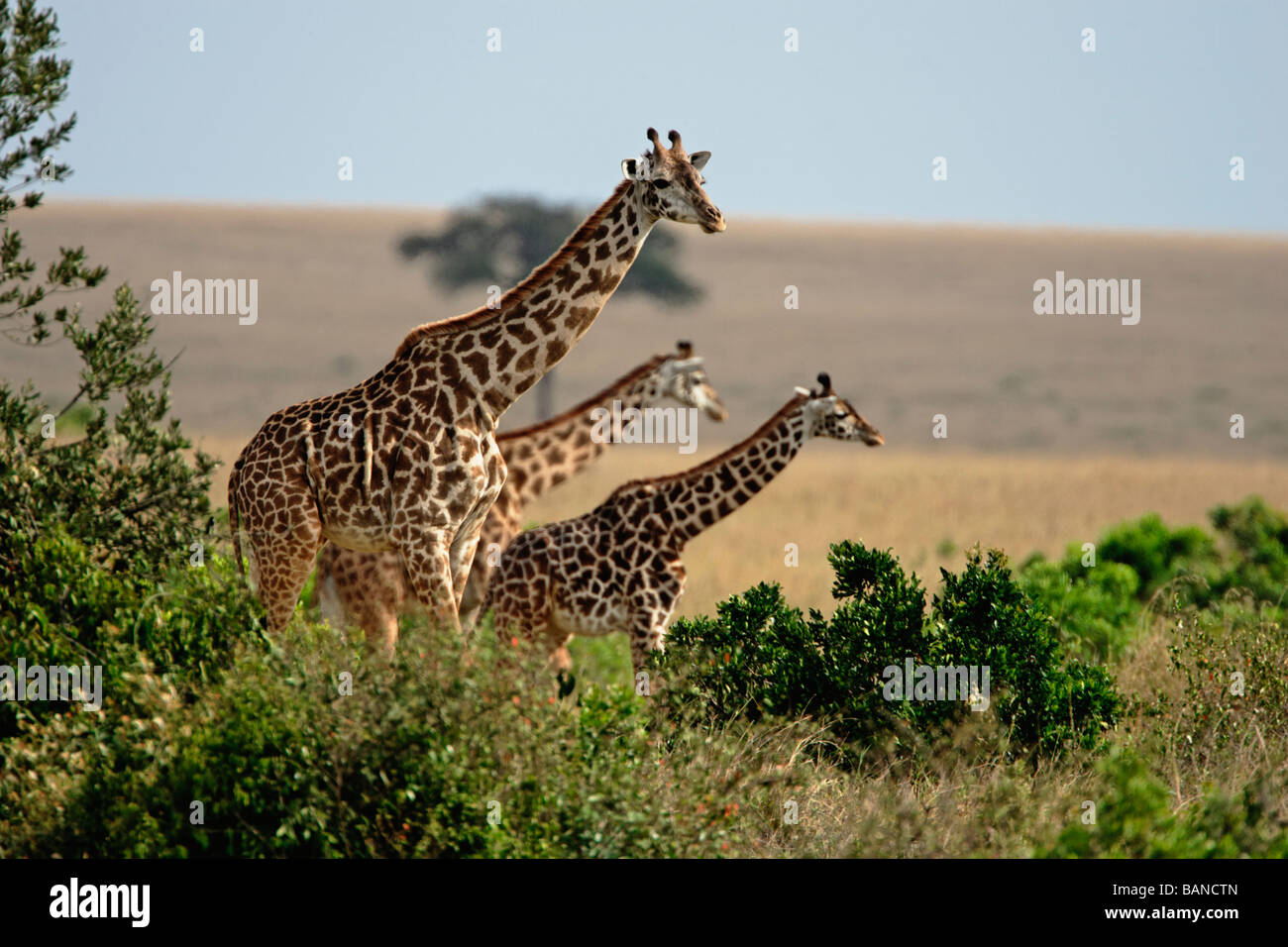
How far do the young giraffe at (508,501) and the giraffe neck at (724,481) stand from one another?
115cm

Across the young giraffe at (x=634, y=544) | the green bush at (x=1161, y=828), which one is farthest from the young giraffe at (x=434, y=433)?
the green bush at (x=1161, y=828)

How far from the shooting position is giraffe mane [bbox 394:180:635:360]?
8789mm

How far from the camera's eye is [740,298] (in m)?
87.7

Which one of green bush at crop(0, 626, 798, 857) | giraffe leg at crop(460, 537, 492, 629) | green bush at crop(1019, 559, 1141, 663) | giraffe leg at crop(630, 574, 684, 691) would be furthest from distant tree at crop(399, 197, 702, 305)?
green bush at crop(0, 626, 798, 857)

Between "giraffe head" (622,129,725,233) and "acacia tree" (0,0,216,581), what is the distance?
4053 millimetres

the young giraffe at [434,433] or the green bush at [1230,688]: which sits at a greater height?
the young giraffe at [434,433]

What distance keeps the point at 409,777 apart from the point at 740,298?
81756mm

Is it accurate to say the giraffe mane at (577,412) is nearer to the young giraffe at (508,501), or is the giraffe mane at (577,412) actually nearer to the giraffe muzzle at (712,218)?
the young giraffe at (508,501)

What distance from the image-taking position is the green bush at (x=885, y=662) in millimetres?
9391

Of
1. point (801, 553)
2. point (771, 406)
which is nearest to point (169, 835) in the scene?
point (801, 553)

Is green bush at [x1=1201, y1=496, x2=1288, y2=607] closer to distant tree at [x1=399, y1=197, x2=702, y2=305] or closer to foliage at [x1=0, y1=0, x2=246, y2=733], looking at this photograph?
foliage at [x1=0, y1=0, x2=246, y2=733]
